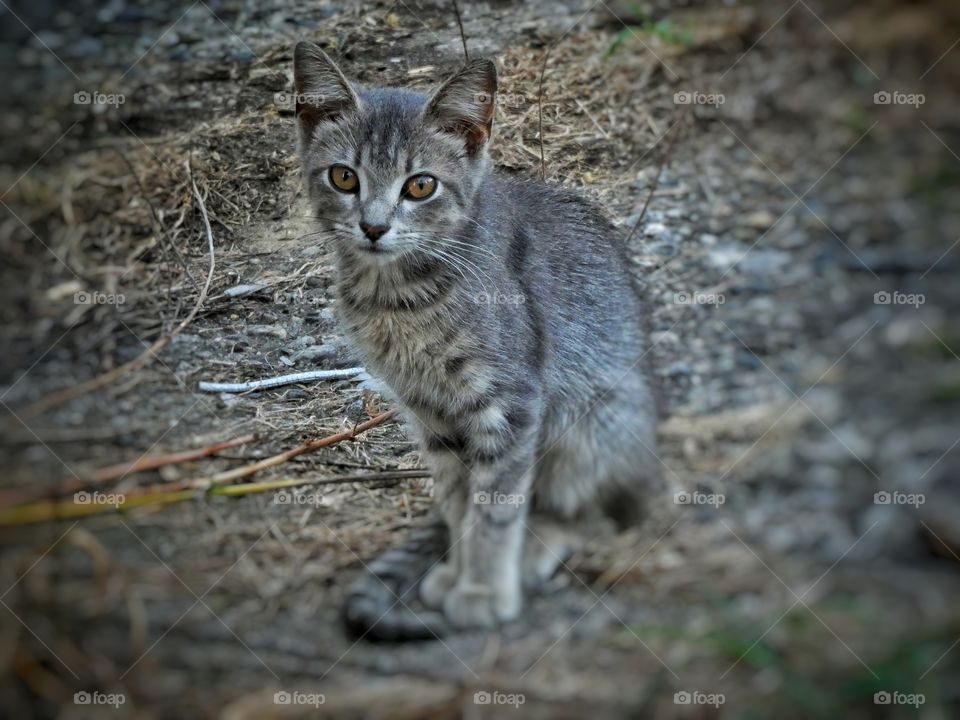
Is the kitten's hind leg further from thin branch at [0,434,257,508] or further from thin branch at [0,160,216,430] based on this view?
thin branch at [0,160,216,430]

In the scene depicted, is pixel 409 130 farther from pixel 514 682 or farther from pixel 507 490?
pixel 514 682

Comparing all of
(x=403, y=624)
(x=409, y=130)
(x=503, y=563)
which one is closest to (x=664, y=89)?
(x=409, y=130)

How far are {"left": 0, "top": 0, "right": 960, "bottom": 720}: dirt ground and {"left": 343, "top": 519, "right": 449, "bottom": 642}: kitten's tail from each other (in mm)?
37

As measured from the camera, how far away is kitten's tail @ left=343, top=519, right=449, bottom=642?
72.7 inches

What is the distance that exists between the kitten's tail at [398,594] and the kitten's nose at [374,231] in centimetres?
72

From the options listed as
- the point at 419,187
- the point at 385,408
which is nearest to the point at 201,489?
the point at 385,408

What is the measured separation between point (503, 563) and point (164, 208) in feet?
3.54

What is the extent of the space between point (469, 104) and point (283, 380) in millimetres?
738

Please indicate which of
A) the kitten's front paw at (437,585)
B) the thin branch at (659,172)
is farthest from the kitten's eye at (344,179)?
the kitten's front paw at (437,585)

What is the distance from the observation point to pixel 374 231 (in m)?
1.70

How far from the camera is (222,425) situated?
1970 millimetres

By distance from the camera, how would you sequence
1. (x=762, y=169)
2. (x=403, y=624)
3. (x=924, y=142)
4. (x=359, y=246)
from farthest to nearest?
1. (x=924, y=142)
2. (x=762, y=169)
3. (x=403, y=624)
4. (x=359, y=246)

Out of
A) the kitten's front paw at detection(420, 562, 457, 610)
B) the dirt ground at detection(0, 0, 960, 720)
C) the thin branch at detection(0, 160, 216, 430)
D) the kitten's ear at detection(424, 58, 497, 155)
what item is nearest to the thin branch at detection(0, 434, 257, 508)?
the dirt ground at detection(0, 0, 960, 720)

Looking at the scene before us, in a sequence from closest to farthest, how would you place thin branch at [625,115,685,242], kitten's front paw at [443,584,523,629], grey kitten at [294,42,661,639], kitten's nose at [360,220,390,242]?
1. kitten's nose at [360,220,390,242]
2. grey kitten at [294,42,661,639]
3. kitten's front paw at [443,584,523,629]
4. thin branch at [625,115,685,242]
